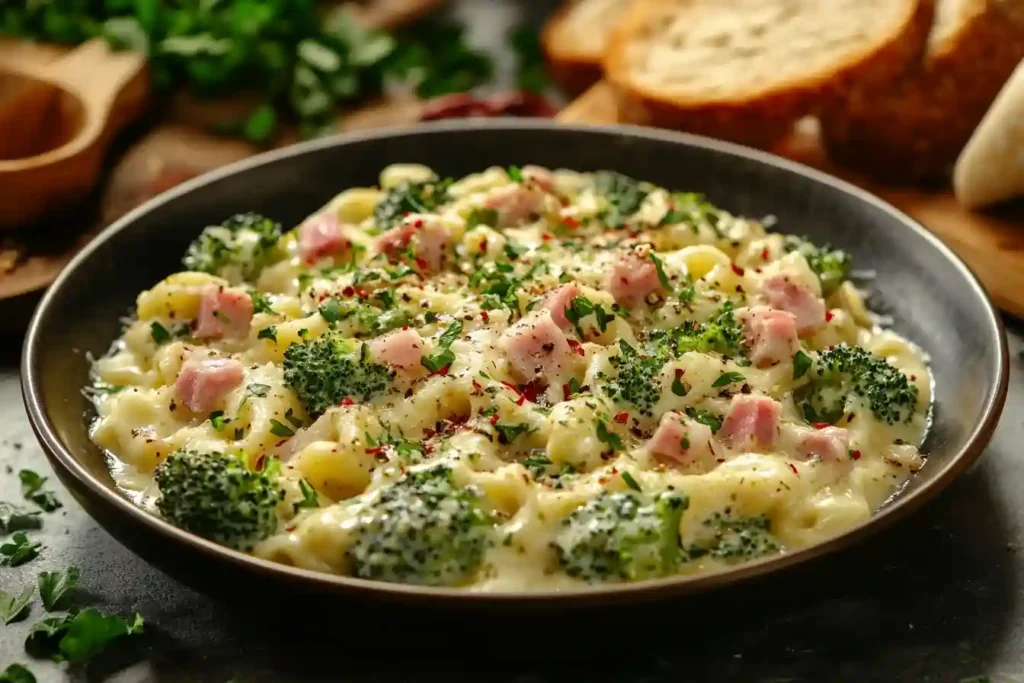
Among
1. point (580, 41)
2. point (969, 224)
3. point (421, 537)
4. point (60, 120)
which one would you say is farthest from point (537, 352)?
point (580, 41)

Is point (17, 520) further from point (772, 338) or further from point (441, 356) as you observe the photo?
point (772, 338)

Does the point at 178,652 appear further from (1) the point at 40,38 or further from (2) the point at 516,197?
(1) the point at 40,38

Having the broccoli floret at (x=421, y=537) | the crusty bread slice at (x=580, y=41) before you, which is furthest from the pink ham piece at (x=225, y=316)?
the crusty bread slice at (x=580, y=41)

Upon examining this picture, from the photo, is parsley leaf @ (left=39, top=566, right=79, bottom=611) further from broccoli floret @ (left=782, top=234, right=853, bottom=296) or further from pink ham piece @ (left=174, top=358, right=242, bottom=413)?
broccoli floret @ (left=782, top=234, right=853, bottom=296)

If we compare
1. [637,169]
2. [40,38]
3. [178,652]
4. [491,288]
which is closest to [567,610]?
[178,652]

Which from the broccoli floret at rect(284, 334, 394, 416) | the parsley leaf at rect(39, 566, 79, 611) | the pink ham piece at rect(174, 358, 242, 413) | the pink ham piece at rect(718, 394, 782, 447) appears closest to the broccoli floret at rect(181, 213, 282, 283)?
the pink ham piece at rect(174, 358, 242, 413)

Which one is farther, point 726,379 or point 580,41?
point 580,41
